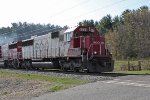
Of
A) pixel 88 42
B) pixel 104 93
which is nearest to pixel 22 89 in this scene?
pixel 104 93

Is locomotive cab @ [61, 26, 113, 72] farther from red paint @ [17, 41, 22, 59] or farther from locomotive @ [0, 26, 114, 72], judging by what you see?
red paint @ [17, 41, 22, 59]

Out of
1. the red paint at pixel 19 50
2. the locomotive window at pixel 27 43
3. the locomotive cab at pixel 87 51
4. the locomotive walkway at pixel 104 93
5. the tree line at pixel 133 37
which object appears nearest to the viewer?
the locomotive walkway at pixel 104 93

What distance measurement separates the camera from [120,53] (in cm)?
10044

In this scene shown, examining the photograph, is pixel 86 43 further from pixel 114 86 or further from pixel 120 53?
pixel 120 53

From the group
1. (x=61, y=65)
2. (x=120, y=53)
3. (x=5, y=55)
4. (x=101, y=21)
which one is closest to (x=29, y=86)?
(x=61, y=65)

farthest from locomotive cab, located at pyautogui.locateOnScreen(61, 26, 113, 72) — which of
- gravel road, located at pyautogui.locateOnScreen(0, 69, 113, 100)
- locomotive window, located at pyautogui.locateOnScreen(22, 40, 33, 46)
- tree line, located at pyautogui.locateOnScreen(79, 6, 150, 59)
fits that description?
tree line, located at pyautogui.locateOnScreen(79, 6, 150, 59)

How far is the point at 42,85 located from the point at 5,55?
29442mm

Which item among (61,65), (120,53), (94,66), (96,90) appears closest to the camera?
(96,90)

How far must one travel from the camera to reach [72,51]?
90.1 ft

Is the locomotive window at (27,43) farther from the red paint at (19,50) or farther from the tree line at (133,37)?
the tree line at (133,37)

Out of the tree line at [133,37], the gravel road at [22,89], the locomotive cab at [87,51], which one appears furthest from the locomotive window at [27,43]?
the tree line at [133,37]

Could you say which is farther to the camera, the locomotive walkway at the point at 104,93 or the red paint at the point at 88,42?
the red paint at the point at 88,42

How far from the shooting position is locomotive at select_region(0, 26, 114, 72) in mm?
25531

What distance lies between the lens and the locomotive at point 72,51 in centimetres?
2553
